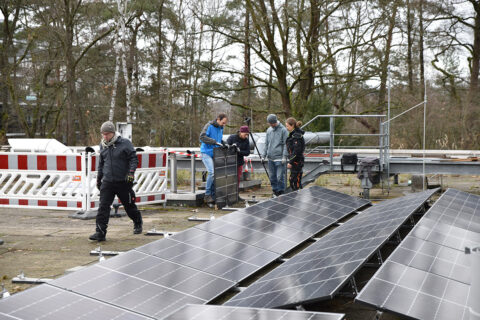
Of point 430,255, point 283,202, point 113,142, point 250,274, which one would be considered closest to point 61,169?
point 113,142

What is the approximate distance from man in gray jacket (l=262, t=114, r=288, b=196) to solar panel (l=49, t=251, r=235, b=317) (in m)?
7.20

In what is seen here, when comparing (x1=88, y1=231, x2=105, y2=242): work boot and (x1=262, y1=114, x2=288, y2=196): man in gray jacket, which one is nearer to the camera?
(x1=88, y1=231, x2=105, y2=242): work boot

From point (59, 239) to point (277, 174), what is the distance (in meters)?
5.35

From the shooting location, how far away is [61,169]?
1133cm

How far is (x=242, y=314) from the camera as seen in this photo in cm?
385

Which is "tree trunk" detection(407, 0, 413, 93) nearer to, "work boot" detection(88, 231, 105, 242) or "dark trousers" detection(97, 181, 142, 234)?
"dark trousers" detection(97, 181, 142, 234)

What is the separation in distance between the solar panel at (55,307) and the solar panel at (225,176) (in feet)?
23.4

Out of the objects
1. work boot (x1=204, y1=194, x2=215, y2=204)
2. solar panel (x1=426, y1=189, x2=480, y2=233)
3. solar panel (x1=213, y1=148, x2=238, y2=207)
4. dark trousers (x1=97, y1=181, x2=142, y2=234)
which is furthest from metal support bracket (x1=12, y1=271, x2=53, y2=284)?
work boot (x1=204, y1=194, x2=215, y2=204)

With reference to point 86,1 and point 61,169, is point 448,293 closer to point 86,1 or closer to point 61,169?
point 61,169

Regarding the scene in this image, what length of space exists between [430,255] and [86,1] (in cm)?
3046

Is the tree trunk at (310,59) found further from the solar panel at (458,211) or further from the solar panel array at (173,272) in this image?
the solar panel array at (173,272)

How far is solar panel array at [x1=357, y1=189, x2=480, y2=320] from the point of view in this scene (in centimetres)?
378

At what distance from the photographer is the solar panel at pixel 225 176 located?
11.8m

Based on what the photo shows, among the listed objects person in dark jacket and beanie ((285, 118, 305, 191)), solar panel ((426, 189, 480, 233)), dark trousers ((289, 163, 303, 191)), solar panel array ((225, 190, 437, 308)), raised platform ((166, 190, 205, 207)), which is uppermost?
person in dark jacket and beanie ((285, 118, 305, 191))
